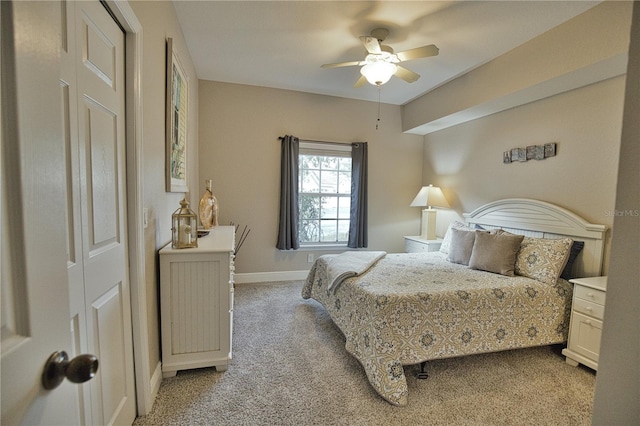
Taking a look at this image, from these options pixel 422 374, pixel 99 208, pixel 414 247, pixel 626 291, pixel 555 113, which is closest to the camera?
pixel 626 291

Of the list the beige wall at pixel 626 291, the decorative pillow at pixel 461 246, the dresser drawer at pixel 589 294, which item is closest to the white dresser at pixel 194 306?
the beige wall at pixel 626 291

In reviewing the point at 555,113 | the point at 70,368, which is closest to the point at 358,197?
the point at 555,113

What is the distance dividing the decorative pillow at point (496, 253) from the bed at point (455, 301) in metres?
0.01

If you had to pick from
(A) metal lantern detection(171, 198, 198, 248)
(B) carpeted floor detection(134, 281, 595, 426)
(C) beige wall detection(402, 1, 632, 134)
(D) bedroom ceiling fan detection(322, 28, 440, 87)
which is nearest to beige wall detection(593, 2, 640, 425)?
(B) carpeted floor detection(134, 281, 595, 426)

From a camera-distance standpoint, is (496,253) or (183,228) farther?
(496,253)

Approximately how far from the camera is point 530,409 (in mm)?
1760

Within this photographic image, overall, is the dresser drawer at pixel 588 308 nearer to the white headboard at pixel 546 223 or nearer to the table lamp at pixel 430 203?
the white headboard at pixel 546 223

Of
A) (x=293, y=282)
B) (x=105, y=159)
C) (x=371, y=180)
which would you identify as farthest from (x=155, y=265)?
(x=371, y=180)

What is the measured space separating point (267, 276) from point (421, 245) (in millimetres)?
2223

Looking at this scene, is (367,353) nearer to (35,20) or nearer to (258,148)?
(35,20)

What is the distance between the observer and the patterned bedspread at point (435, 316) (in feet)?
6.18

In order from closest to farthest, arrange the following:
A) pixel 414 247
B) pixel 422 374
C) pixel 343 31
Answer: pixel 422 374, pixel 343 31, pixel 414 247

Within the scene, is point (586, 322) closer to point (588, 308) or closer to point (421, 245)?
point (588, 308)

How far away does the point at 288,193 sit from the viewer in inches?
157
